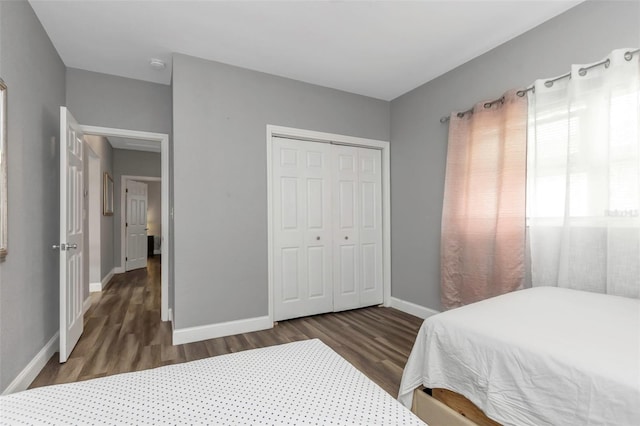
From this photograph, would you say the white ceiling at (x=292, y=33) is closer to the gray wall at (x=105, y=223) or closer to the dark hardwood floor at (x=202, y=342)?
the gray wall at (x=105, y=223)

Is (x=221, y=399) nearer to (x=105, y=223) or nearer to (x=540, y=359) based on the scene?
(x=540, y=359)

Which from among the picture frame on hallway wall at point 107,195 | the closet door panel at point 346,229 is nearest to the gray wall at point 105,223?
the picture frame on hallway wall at point 107,195

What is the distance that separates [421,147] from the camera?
3.54 meters

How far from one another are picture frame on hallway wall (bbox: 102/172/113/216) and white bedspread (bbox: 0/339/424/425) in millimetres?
5235

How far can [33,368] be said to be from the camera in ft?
7.00

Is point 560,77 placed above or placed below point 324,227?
above

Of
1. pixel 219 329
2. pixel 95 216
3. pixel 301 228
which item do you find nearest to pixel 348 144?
pixel 301 228

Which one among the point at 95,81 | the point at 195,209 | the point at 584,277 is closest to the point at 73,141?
the point at 95,81

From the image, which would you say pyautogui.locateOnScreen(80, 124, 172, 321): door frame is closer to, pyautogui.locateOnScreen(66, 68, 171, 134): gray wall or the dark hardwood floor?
pyautogui.locateOnScreen(66, 68, 171, 134): gray wall

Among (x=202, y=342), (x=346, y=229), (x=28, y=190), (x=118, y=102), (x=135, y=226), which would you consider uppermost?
(x=118, y=102)

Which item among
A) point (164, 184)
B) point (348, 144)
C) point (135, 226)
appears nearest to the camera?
point (164, 184)

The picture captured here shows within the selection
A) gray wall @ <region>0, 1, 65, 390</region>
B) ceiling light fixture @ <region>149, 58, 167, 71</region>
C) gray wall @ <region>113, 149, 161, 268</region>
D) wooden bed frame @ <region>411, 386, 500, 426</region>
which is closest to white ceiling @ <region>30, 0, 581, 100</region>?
ceiling light fixture @ <region>149, 58, 167, 71</region>

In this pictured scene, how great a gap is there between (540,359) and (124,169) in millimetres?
7400

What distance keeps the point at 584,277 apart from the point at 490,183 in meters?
0.99
